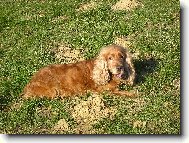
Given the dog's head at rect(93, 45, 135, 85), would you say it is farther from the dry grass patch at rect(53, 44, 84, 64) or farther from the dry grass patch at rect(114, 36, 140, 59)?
the dry grass patch at rect(53, 44, 84, 64)

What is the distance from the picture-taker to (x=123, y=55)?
11.0 meters

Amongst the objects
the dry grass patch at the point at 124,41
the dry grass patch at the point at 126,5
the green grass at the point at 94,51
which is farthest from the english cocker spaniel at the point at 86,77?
the dry grass patch at the point at 126,5

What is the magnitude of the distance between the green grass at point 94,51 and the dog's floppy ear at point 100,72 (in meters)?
0.50

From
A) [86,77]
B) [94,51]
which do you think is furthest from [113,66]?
[94,51]

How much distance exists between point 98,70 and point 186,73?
2000mm

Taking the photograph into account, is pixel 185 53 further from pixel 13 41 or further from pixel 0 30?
pixel 0 30

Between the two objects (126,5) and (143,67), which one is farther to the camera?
(126,5)

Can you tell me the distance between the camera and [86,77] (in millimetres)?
11180

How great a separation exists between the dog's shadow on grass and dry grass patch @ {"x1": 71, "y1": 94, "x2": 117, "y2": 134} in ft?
4.26

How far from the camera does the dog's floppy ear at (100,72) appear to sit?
10859mm

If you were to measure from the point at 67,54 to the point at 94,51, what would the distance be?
2.49 ft

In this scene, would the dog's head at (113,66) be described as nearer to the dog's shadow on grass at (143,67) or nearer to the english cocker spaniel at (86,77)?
the english cocker spaniel at (86,77)

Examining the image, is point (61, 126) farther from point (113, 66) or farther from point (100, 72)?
point (113, 66)

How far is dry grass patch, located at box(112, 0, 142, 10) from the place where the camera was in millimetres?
15324
